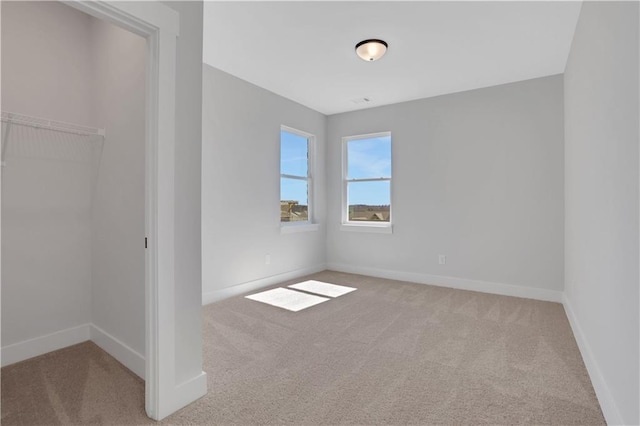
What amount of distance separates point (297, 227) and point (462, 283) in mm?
2334

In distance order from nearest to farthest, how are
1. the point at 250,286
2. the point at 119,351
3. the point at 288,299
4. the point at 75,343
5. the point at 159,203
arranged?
1. the point at 159,203
2. the point at 119,351
3. the point at 75,343
4. the point at 288,299
5. the point at 250,286

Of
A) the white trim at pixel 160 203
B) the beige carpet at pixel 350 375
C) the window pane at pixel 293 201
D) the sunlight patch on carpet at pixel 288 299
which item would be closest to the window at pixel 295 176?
the window pane at pixel 293 201

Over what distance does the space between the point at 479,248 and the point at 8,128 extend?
15.2 feet

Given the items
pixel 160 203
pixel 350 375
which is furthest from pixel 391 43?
pixel 350 375

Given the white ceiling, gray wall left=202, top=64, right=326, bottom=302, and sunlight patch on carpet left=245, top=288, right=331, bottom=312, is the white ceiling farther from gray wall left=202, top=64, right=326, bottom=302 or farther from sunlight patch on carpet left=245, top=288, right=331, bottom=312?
sunlight patch on carpet left=245, top=288, right=331, bottom=312

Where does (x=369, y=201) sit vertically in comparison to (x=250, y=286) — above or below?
above

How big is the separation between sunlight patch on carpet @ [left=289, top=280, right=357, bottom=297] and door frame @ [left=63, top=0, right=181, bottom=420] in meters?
2.41

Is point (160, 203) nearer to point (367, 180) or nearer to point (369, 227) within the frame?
point (369, 227)

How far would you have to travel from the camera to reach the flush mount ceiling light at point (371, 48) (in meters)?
2.84

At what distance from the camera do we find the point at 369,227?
486cm

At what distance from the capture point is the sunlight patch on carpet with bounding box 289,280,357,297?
154 inches

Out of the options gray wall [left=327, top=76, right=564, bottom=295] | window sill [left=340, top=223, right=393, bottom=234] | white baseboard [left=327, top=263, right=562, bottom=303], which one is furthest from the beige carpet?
window sill [left=340, top=223, right=393, bottom=234]

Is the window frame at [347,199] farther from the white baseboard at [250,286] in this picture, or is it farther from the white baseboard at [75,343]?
the white baseboard at [75,343]

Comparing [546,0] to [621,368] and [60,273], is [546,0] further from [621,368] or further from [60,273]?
[60,273]
